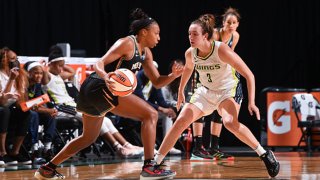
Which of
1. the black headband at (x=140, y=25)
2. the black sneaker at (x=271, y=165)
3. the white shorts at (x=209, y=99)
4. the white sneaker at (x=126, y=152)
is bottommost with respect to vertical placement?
the white sneaker at (x=126, y=152)

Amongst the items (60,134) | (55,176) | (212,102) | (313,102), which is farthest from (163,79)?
(313,102)

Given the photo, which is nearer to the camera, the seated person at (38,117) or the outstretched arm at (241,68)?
the outstretched arm at (241,68)

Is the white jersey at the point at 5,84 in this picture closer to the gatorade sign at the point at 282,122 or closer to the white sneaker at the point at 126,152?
the white sneaker at the point at 126,152

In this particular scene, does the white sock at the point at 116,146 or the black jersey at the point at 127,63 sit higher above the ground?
the black jersey at the point at 127,63

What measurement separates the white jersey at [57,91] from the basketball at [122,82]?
3.60 meters

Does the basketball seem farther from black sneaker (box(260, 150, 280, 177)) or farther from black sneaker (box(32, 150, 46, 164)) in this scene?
black sneaker (box(32, 150, 46, 164))

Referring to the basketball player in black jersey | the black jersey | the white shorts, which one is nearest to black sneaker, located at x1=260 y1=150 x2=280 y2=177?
the white shorts

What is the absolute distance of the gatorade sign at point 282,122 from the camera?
36.6ft

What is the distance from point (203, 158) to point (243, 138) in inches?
98.3

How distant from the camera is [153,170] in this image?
5.37 m

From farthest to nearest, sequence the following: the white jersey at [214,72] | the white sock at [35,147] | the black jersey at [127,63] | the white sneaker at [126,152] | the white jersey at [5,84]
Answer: the white sneaker at [126,152] < the white sock at [35,147] < the white jersey at [5,84] < the white jersey at [214,72] < the black jersey at [127,63]

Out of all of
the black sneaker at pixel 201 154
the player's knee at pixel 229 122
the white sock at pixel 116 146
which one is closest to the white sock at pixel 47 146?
the white sock at pixel 116 146

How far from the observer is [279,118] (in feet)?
36.6

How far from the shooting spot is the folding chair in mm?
10648
